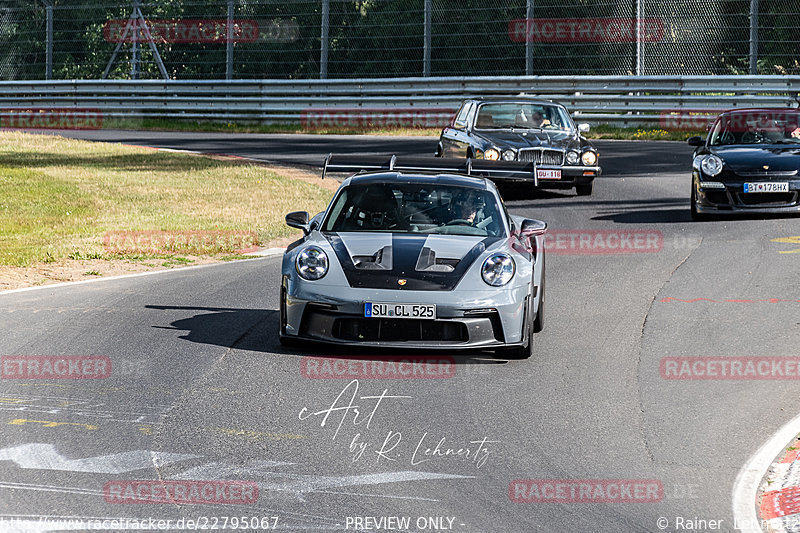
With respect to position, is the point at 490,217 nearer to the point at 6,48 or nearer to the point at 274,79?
the point at 274,79

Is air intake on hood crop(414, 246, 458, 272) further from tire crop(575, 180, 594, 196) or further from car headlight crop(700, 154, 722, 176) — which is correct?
tire crop(575, 180, 594, 196)

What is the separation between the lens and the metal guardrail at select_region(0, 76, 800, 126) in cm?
2642

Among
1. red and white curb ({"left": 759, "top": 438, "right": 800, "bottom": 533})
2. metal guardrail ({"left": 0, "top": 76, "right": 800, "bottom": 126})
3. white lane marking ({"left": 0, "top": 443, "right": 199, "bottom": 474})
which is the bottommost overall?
red and white curb ({"left": 759, "top": 438, "right": 800, "bottom": 533})

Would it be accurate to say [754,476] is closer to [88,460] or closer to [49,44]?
[88,460]

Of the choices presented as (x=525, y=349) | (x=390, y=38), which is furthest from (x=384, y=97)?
(x=525, y=349)

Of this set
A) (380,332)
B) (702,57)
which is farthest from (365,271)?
(702,57)

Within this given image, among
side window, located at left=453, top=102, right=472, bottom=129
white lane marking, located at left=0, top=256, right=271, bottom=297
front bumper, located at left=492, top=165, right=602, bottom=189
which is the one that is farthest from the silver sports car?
side window, located at left=453, top=102, right=472, bottom=129

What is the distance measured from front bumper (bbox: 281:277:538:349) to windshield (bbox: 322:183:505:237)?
102 cm

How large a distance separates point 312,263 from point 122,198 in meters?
11.7

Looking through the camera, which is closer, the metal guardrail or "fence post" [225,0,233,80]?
the metal guardrail

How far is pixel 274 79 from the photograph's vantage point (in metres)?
30.3

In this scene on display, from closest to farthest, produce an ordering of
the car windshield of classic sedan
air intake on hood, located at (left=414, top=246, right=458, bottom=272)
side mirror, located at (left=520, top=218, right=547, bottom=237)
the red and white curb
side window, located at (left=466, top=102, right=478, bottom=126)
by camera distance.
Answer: the red and white curb → air intake on hood, located at (left=414, top=246, right=458, bottom=272) → side mirror, located at (left=520, top=218, right=547, bottom=237) → the car windshield of classic sedan → side window, located at (left=466, top=102, right=478, bottom=126)

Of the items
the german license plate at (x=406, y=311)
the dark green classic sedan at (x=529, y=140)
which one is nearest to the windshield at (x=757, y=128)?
the dark green classic sedan at (x=529, y=140)

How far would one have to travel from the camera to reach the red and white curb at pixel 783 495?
16.9 feet
